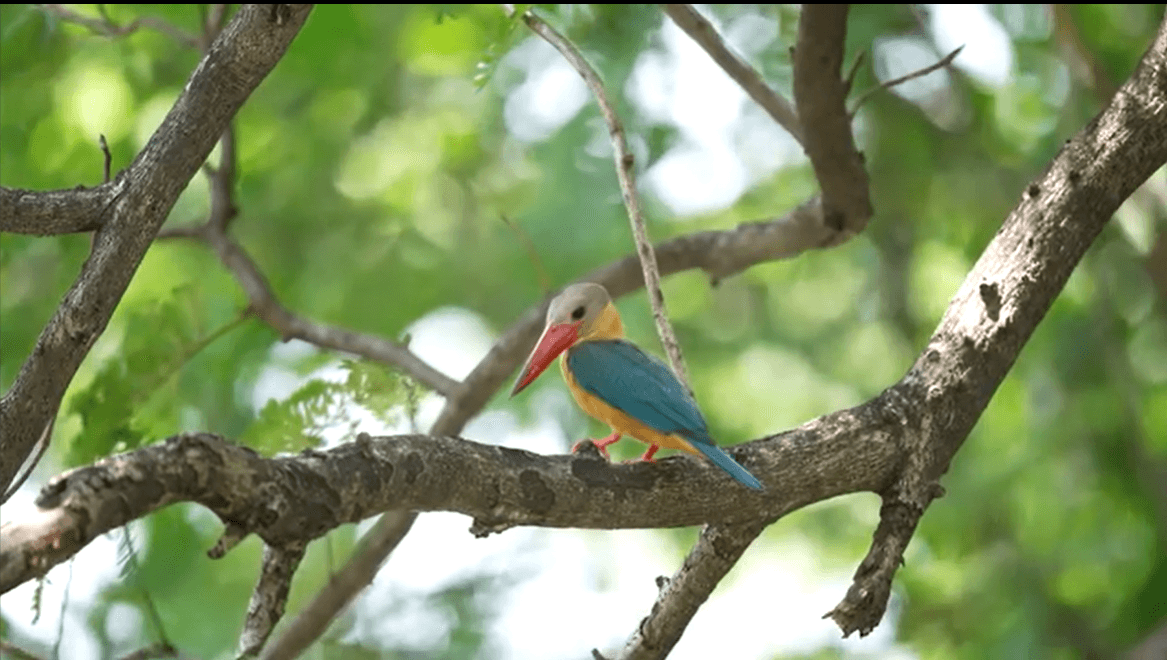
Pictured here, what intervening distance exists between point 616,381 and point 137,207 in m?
1.16

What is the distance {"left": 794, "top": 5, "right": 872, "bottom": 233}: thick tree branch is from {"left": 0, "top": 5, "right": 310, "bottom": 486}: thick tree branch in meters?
1.79

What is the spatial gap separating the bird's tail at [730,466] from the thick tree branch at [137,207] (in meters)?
1.20

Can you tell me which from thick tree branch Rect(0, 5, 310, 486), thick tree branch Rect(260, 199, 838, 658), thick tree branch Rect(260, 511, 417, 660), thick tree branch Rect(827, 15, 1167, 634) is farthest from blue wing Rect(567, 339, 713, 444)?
thick tree branch Rect(260, 199, 838, 658)

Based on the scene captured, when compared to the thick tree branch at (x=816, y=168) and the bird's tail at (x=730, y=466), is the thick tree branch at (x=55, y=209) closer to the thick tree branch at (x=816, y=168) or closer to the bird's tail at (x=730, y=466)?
the bird's tail at (x=730, y=466)

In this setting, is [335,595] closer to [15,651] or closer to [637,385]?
[15,651]

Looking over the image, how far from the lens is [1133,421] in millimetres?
6375

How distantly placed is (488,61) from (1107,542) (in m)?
3.86

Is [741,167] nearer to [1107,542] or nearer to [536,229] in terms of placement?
[536,229]

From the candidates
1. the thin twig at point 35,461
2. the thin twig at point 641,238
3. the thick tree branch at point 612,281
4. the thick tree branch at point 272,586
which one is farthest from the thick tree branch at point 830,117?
the thick tree branch at point 272,586

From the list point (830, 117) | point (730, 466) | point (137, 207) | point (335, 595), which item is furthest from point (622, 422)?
point (335, 595)

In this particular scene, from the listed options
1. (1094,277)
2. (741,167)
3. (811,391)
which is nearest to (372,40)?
(741,167)

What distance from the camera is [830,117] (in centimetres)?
488

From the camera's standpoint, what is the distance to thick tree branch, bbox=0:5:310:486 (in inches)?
113

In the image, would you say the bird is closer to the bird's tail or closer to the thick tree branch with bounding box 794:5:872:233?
the bird's tail
